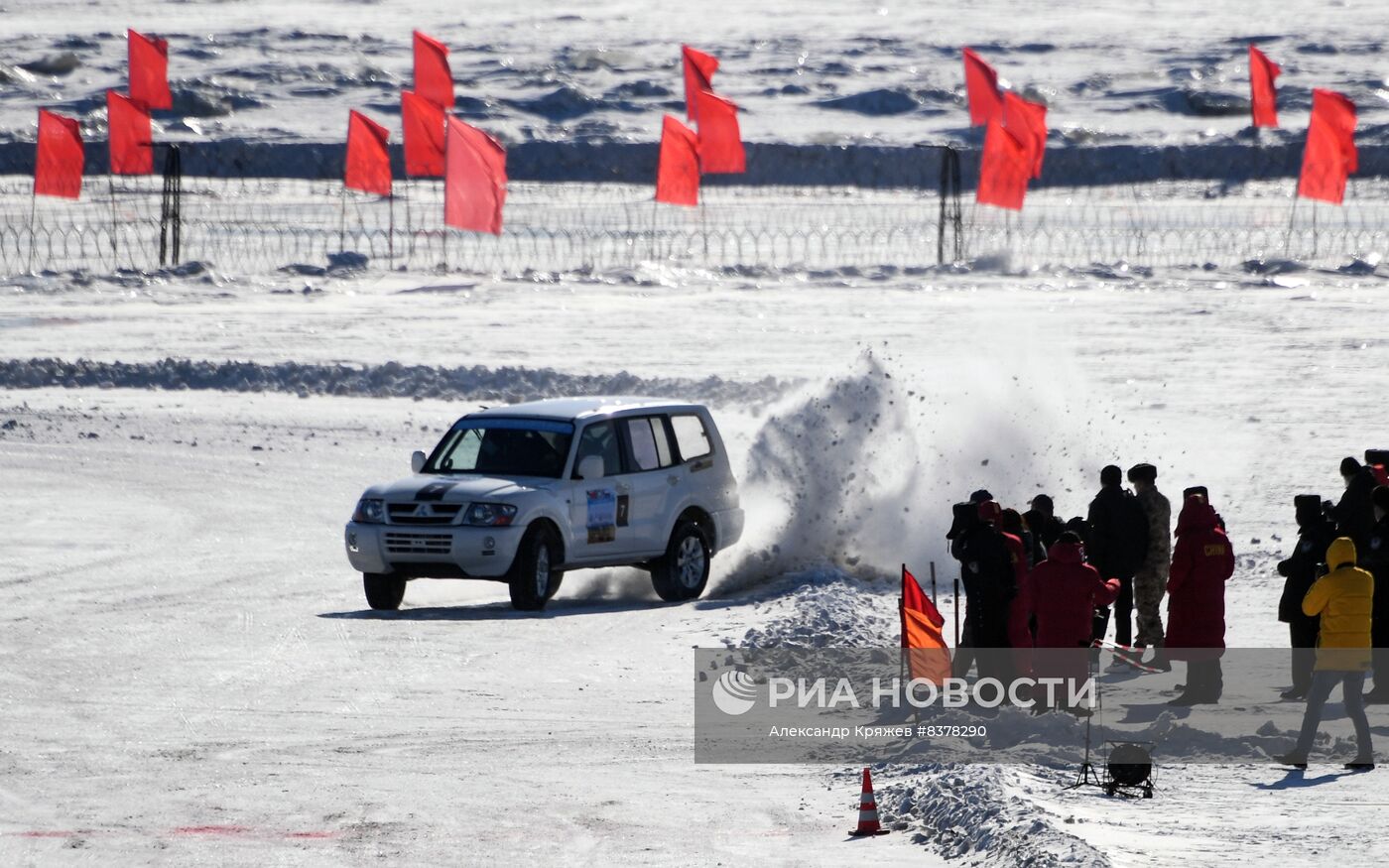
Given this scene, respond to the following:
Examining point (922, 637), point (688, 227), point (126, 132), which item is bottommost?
point (922, 637)

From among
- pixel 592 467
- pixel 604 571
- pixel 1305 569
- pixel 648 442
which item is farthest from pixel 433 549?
pixel 1305 569

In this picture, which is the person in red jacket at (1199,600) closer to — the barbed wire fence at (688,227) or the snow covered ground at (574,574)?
the snow covered ground at (574,574)

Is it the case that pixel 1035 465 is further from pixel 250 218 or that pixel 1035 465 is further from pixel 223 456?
pixel 250 218

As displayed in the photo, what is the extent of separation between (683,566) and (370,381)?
11445 mm

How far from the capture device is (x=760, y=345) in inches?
1094

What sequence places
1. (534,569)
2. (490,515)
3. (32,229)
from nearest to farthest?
(490,515)
(534,569)
(32,229)

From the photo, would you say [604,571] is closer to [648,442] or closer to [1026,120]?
[648,442]

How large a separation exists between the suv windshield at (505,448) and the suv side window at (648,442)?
595mm

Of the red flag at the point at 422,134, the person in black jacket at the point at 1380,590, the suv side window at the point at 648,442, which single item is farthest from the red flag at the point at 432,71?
the person in black jacket at the point at 1380,590

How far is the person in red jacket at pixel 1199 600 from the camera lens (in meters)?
10.4

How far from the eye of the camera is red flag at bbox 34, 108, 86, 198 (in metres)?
38.6

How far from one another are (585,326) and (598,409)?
619 inches

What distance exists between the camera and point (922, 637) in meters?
10.0

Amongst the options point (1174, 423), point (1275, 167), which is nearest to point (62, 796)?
point (1174, 423)
